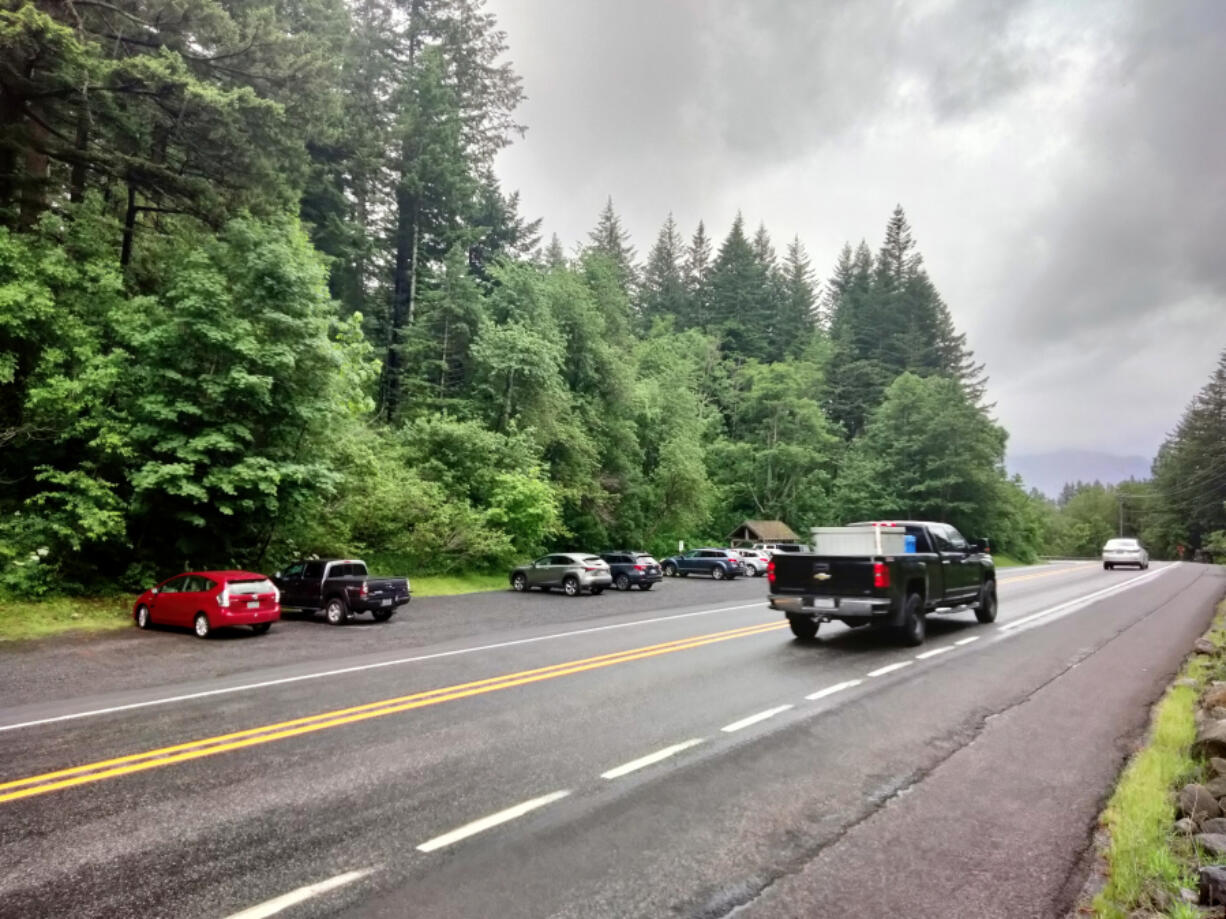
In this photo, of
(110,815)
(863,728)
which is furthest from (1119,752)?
(110,815)

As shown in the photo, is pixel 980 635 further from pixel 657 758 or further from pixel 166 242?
pixel 166 242

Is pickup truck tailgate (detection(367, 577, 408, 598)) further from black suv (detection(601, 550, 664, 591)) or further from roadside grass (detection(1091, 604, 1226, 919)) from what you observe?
roadside grass (detection(1091, 604, 1226, 919))

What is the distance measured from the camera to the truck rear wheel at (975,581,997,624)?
14.8 meters

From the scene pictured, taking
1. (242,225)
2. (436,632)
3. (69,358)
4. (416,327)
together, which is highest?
(416,327)

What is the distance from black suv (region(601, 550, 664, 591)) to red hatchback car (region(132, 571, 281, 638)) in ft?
48.3

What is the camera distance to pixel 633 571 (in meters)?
27.3

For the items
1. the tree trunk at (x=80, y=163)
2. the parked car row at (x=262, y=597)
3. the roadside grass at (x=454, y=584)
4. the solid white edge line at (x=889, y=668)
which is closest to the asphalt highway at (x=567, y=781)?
the solid white edge line at (x=889, y=668)

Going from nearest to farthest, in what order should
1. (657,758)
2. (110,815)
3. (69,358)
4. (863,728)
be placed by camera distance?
(110,815), (657,758), (863,728), (69,358)

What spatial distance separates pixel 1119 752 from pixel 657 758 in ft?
13.9

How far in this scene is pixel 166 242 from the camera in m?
21.9

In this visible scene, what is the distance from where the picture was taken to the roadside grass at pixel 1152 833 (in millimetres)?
3528

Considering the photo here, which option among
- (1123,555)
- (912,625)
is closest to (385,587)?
(912,625)

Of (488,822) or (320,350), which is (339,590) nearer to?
(320,350)

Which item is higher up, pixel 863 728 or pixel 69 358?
pixel 69 358
